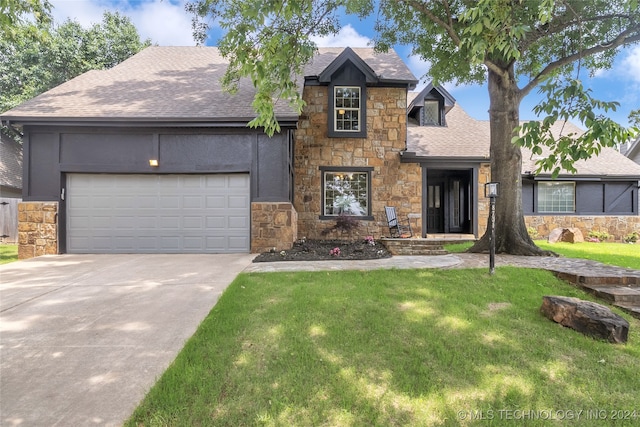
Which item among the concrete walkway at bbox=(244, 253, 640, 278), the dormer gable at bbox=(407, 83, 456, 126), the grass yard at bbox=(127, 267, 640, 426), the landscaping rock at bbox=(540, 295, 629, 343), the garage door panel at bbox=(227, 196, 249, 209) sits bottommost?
the grass yard at bbox=(127, 267, 640, 426)

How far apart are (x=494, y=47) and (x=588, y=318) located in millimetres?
4490

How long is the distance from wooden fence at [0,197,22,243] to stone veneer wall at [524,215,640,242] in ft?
66.8

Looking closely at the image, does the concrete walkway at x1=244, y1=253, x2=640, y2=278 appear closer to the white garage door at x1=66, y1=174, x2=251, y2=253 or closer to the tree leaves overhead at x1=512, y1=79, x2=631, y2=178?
the white garage door at x1=66, y1=174, x2=251, y2=253

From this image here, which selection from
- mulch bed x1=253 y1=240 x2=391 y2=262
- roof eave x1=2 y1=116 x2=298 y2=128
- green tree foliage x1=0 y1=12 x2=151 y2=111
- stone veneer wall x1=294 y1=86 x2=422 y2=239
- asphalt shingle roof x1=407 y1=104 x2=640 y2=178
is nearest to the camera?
mulch bed x1=253 y1=240 x2=391 y2=262

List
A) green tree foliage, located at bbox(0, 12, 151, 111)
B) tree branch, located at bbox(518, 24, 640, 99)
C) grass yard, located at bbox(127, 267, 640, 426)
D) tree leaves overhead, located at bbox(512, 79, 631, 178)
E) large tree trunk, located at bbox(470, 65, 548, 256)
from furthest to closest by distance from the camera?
green tree foliage, located at bbox(0, 12, 151, 111) < large tree trunk, located at bbox(470, 65, 548, 256) < tree branch, located at bbox(518, 24, 640, 99) < tree leaves overhead, located at bbox(512, 79, 631, 178) < grass yard, located at bbox(127, 267, 640, 426)

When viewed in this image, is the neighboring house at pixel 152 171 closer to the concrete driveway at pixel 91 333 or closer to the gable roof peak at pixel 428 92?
the concrete driveway at pixel 91 333

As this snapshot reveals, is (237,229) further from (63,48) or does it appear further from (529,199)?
Result: (63,48)

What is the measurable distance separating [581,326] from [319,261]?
432 centimetres

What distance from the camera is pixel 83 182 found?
7.85m

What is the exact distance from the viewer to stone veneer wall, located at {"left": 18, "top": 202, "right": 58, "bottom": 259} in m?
7.61

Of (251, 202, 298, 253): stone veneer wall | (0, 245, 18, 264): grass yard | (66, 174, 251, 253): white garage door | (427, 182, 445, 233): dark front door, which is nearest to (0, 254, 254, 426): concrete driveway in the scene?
(251, 202, 298, 253): stone veneer wall

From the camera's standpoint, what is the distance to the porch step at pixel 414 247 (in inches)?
305

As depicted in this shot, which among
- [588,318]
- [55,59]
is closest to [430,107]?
[588,318]

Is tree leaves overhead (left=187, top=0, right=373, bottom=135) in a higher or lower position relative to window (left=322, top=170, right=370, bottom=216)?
higher
